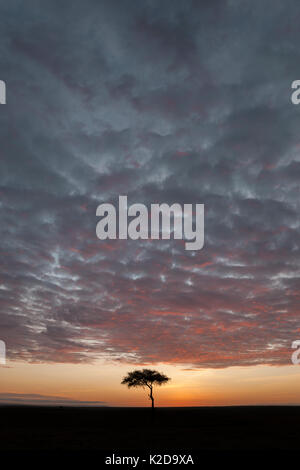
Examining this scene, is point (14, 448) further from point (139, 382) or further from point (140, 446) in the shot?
point (139, 382)
